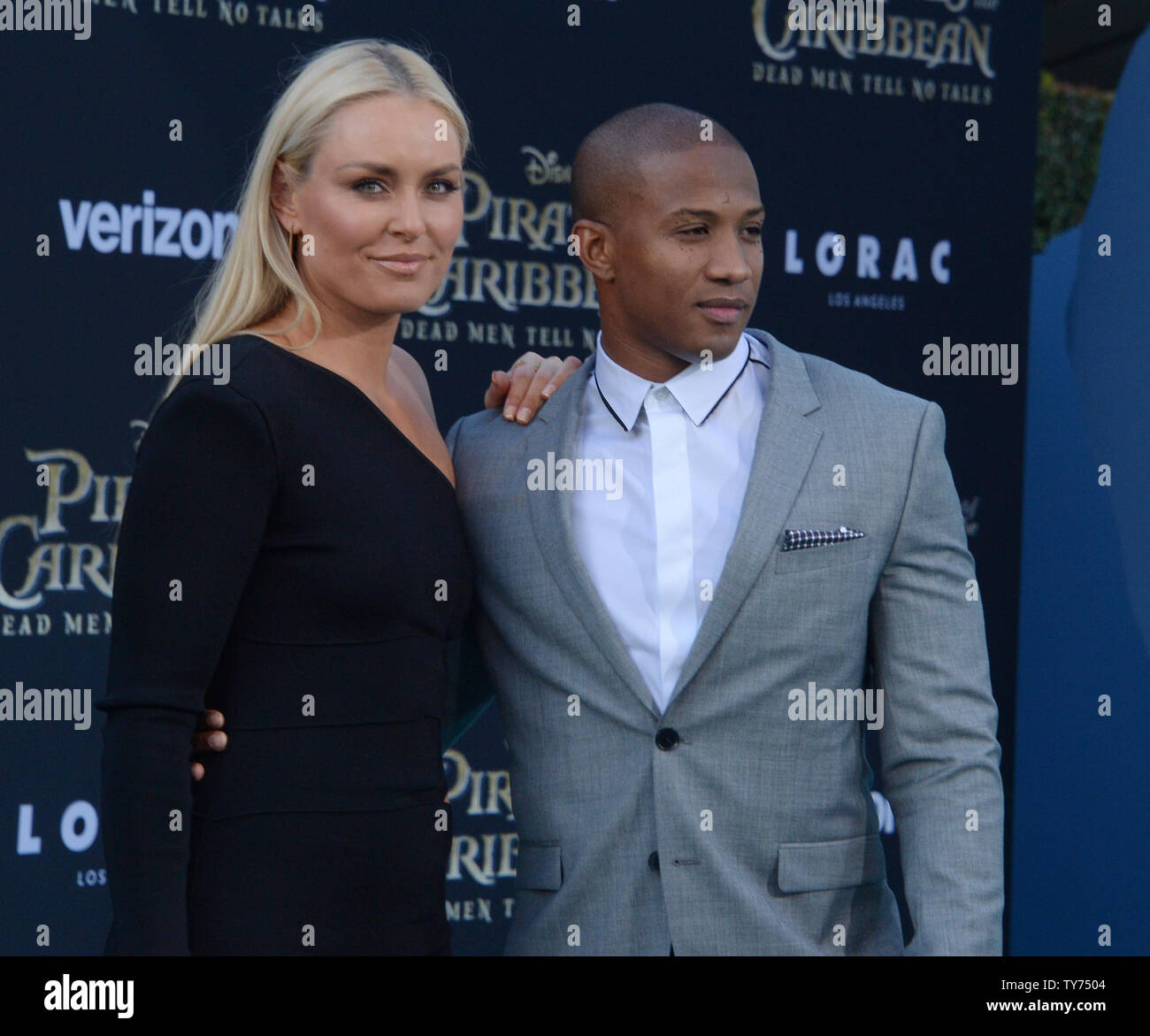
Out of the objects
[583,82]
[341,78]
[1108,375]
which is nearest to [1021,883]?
[1108,375]

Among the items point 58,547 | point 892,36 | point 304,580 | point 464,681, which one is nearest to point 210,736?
point 304,580

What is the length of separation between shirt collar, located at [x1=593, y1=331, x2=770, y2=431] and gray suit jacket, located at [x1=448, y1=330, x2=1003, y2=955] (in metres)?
0.13

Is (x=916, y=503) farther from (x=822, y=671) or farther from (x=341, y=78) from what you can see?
(x=341, y=78)

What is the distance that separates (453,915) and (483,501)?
1833 mm

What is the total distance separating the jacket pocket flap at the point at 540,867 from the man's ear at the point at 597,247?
0.90 metres

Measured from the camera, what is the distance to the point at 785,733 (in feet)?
6.81

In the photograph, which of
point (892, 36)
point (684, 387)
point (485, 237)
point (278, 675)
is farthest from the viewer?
point (892, 36)

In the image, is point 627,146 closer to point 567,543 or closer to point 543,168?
point 567,543

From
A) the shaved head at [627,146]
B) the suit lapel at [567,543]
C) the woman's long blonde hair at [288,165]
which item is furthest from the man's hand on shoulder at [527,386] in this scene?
the woman's long blonde hair at [288,165]

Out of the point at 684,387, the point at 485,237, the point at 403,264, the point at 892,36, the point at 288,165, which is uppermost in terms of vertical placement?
the point at 892,36

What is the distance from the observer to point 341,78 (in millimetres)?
2117

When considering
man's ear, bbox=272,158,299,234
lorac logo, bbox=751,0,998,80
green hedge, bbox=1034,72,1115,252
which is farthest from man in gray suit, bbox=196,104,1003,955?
green hedge, bbox=1034,72,1115,252

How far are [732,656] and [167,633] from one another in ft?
2.56

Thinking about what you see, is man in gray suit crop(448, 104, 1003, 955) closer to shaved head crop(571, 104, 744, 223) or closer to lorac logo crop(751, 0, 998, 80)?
shaved head crop(571, 104, 744, 223)
